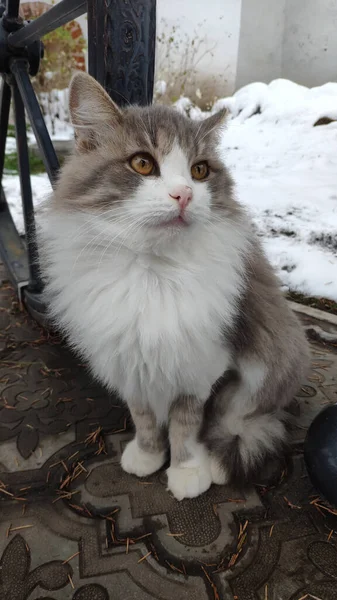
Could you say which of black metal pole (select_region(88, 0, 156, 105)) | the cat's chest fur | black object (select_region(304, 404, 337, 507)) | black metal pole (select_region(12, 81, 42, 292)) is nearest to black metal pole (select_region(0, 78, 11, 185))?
black metal pole (select_region(12, 81, 42, 292))

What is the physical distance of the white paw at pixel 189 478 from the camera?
4.25 ft

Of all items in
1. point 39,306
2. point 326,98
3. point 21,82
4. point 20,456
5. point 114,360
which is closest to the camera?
point 114,360

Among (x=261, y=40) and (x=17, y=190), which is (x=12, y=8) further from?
(x=261, y=40)

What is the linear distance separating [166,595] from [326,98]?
534cm

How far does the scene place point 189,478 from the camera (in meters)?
1.31

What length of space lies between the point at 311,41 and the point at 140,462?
4.76 meters

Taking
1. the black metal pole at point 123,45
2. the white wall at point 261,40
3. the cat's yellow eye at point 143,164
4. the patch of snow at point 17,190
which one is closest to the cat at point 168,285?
the cat's yellow eye at point 143,164

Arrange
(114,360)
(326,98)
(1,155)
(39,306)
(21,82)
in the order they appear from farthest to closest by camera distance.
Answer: (326,98)
(1,155)
(39,306)
(21,82)
(114,360)

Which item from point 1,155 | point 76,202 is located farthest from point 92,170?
point 1,155

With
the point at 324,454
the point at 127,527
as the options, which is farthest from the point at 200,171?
the point at 127,527

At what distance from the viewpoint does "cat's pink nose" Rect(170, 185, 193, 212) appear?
97cm

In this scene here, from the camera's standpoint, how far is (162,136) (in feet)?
3.52

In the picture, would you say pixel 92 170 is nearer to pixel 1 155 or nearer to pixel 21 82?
pixel 21 82

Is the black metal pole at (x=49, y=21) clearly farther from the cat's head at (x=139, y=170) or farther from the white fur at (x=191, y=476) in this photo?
the white fur at (x=191, y=476)
